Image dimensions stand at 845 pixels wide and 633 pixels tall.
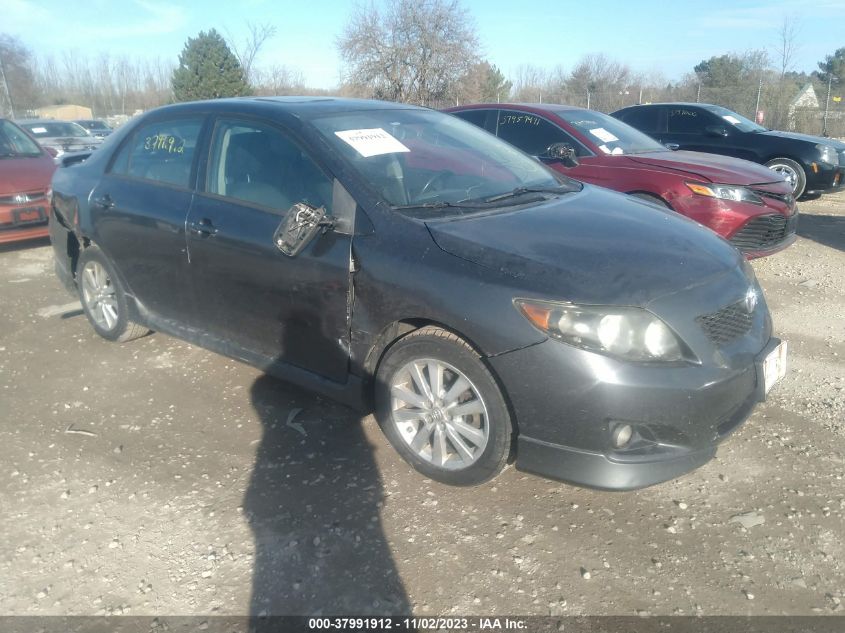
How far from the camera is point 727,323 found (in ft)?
9.07

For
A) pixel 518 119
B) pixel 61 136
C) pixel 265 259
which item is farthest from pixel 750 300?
pixel 61 136

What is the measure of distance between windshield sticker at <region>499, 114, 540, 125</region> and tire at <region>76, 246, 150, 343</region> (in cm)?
418

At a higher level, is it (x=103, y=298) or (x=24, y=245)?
(x=103, y=298)

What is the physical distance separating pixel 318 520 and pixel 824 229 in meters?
8.34

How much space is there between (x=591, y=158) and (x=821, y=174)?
5294 mm

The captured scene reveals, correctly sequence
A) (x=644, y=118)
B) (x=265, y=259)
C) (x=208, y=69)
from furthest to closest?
(x=208, y=69)
(x=644, y=118)
(x=265, y=259)

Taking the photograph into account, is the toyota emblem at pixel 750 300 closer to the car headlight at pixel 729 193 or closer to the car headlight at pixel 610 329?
the car headlight at pixel 610 329

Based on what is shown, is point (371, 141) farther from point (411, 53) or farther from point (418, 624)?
point (411, 53)

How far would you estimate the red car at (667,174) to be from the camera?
5656mm

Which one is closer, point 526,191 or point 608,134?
point 526,191

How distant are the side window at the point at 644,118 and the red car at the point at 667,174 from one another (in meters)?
3.44

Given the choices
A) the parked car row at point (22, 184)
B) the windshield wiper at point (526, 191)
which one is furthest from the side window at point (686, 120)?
the parked car row at point (22, 184)

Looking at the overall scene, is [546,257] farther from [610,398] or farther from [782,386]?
[782,386]

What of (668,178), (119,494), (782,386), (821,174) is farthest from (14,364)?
(821,174)
